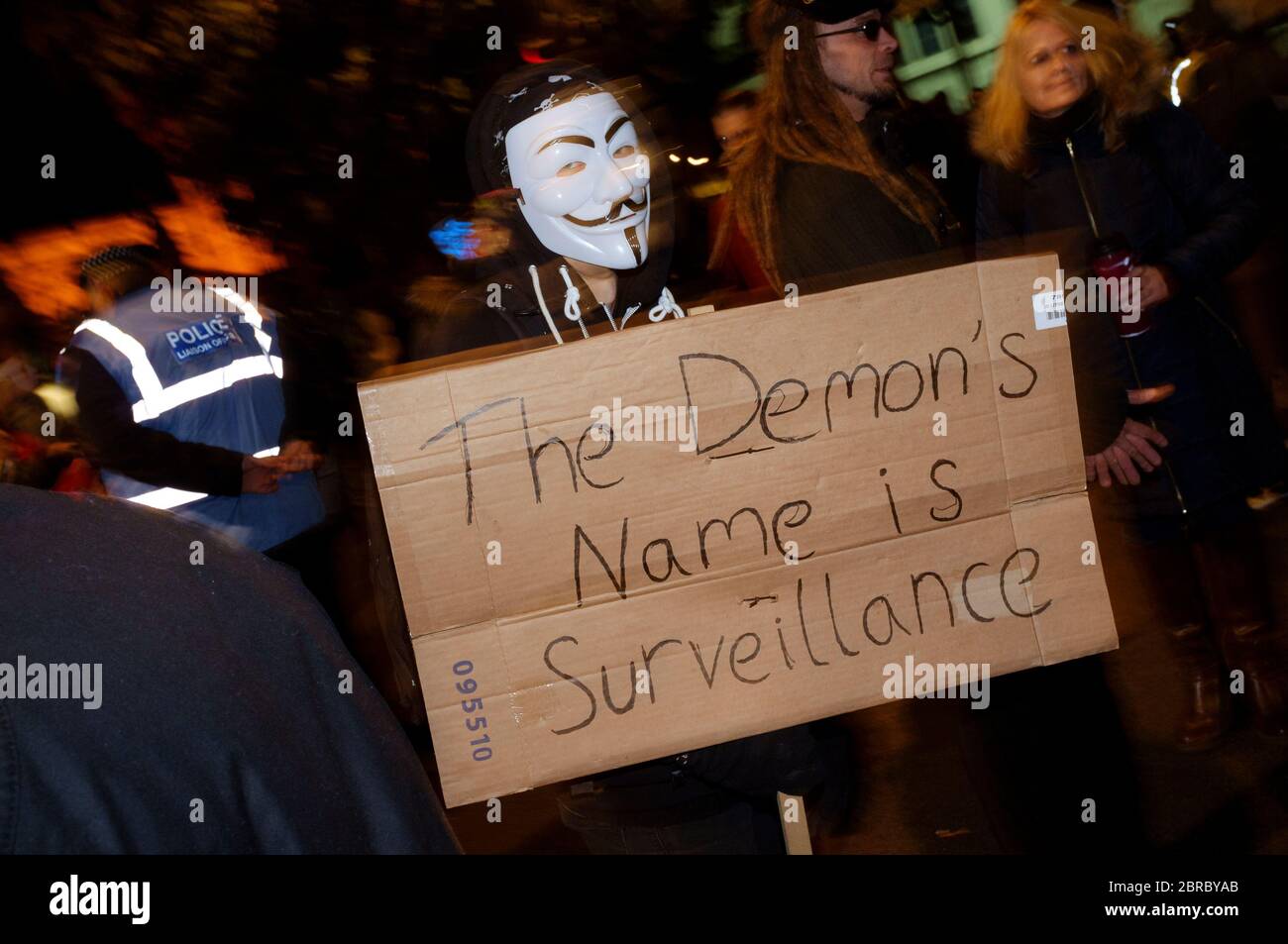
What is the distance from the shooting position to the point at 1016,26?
2.94 meters

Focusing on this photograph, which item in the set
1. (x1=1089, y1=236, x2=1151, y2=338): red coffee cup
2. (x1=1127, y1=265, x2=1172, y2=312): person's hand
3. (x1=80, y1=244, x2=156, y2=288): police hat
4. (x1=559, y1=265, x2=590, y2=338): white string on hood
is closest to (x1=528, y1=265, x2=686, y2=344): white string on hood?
(x1=559, y1=265, x2=590, y2=338): white string on hood

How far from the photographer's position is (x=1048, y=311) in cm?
185

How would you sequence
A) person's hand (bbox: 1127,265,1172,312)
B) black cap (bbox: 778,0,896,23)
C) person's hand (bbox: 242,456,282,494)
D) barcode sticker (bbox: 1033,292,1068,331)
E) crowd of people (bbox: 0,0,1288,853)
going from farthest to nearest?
1. person's hand (bbox: 242,456,282,494)
2. person's hand (bbox: 1127,265,1172,312)
3. black cap (bbox: 778,0,896,23)
4. barcode sticker (bbox: 1033,292,1068,331)
5. crowd of people (bbox: 0,0,1288,853)

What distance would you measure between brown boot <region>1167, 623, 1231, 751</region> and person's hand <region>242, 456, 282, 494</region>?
2565 mm

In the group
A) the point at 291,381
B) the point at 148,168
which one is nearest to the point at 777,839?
the point at 291,381

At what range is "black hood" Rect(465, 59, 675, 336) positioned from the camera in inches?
80.4

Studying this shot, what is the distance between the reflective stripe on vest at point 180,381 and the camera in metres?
3.37

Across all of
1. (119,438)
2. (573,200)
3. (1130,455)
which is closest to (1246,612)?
(1130,455)

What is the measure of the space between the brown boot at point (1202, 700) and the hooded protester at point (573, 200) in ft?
6.82

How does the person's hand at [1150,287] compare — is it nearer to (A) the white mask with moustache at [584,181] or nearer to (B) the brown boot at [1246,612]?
(B) the brown boot at [1246,612]

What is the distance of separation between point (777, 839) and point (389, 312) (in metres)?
3.70

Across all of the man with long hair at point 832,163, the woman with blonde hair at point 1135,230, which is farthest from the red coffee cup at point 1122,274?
the man with long hair at point 832,163

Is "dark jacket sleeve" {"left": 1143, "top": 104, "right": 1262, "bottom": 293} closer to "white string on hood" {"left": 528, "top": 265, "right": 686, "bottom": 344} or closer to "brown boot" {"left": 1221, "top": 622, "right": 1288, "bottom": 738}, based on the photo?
"brown boot" {"left": 1221, "top": 622, "right": 1288, "bottom": 738}

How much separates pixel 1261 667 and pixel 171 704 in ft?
10.3
